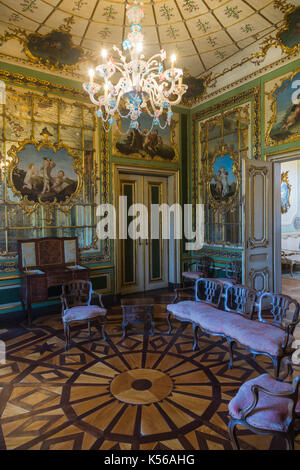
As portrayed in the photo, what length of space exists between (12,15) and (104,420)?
5.37 metres

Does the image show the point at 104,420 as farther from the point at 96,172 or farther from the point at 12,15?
the point at 12,15

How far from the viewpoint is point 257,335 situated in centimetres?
306

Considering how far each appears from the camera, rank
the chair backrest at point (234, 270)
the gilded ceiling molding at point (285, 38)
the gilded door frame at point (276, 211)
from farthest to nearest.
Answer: the chair backrest at point (234, 270) < the gilded door frame at point (276, 211) < the gilded ceiling molding at point (285, 38)

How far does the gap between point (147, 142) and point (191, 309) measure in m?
Answer: 4.15

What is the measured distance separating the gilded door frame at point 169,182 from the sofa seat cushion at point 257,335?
133 inches

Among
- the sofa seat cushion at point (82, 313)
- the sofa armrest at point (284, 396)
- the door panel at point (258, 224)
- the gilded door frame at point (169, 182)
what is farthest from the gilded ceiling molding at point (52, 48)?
the sofa armrest at point (284, 396)

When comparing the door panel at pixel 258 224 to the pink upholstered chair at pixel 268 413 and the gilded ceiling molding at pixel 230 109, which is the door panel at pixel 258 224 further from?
the pink upholstered chair at pixel 268 413

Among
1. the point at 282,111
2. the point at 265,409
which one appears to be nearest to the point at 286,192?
the point at 282,111

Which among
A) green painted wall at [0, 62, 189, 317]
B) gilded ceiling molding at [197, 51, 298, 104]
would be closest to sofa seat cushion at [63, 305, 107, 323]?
green painted wall at [0, 62, 189, 317]

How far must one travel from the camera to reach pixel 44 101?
550 centimetres

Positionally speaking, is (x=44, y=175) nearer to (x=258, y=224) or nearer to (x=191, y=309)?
(x=191, y=309)

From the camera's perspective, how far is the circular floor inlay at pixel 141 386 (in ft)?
9.42
